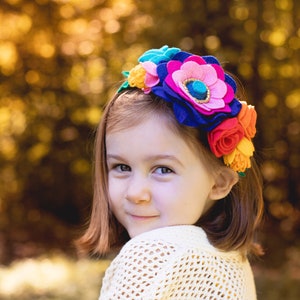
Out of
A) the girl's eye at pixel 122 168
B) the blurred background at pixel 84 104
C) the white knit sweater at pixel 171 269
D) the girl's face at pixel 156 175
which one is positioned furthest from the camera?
the blurred background at pixel 84 104

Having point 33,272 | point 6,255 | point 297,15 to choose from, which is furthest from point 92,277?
point 297,15

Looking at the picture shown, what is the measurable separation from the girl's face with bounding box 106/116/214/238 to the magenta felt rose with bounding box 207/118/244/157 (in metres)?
0.07

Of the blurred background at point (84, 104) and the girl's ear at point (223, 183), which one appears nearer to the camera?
the girl's ear at point (223, 183)

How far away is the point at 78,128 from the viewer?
7.27m

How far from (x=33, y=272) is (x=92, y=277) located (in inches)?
24.3

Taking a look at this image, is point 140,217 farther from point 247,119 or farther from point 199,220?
point 247,119

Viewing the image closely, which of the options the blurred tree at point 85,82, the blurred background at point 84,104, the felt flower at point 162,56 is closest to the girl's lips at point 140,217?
the felt flower at point 162,56

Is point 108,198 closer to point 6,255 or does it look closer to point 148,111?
point 148,111

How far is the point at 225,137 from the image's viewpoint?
8.04 ft

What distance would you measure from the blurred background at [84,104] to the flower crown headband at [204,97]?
124 inches

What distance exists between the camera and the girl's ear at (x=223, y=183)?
8.42 ft

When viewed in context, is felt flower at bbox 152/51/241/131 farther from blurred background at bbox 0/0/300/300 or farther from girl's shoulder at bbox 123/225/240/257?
blurred background at bbox 0/0/300/300

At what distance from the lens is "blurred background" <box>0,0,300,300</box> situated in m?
6.09

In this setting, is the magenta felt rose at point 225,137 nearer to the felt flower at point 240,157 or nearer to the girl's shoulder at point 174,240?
the felt flower at point 240,157
